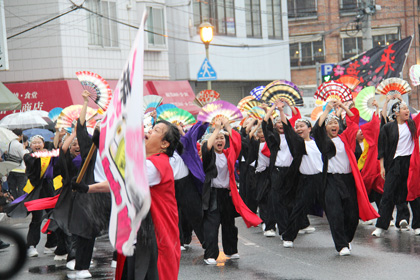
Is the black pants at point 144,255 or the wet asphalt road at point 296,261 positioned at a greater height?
the black pants at point 144,255

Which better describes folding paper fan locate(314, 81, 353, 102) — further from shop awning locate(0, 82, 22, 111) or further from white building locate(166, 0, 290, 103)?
white building locate(166, 0, 290, 103)

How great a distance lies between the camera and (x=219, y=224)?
9625 millimetres

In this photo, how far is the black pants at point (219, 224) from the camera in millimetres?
9453

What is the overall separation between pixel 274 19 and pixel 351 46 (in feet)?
34.5

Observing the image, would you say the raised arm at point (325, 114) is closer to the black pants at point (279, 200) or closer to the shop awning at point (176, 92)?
the black pants at point (279, 200)


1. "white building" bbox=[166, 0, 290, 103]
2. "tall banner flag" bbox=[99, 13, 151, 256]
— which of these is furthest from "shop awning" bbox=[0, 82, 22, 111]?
"white building" bbox=[166, 0, 290, 103]

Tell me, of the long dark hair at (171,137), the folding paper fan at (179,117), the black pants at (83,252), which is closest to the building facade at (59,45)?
the folding paper fan at (179,117)

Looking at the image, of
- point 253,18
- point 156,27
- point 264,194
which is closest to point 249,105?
point 264,194

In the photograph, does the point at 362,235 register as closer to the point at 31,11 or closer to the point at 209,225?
the point at 209,225

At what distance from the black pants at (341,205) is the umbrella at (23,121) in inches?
373

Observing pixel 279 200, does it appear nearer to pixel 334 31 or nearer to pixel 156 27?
pixel 156 27

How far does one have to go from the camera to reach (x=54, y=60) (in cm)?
2395

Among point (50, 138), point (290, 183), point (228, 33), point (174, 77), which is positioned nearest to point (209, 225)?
point (290, 183)

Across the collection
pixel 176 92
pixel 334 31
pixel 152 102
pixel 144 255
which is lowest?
pixel 144 255
